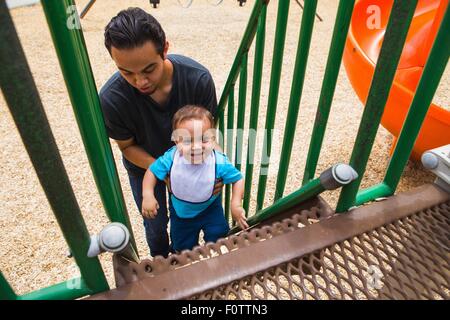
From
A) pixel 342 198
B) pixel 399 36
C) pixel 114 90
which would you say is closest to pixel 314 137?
pixel 342 198

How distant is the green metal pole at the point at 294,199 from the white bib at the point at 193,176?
24cm

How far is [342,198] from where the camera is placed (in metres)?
0.98

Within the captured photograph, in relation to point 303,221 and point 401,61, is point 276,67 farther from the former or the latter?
point 401,61

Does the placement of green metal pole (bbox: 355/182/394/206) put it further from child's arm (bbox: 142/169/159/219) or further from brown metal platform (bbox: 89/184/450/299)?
child's arm (bbox: 142/169/159/219)

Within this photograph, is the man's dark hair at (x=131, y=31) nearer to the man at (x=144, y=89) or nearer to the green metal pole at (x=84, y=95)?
the man at (x=144, y=89)

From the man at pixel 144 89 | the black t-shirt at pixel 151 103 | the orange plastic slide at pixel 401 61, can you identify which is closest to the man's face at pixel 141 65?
the man at pixel 144 89

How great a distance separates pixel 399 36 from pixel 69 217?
749 millimetres

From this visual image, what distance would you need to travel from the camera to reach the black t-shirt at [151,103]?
4.85 feet

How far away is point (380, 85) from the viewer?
0.82m

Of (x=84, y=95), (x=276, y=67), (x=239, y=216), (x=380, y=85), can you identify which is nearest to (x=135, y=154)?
(x=239, y=216)

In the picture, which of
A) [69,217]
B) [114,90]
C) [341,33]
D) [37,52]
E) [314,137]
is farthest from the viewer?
[37,52]

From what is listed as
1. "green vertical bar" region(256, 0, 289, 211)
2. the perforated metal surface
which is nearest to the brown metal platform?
the perforated metal surface

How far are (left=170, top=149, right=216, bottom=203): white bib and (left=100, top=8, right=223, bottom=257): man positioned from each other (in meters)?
0.06
